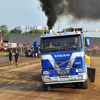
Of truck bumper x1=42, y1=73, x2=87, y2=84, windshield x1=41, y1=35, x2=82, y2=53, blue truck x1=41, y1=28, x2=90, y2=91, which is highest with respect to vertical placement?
windshield x1=41, y1=35, x2=82, y2=53

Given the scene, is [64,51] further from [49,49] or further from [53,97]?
→ [53,97]

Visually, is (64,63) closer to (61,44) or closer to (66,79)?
(66,79)

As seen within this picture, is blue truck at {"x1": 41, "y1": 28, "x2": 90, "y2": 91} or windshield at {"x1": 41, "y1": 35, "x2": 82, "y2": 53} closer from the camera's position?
blue truck at {"x1": 41, "y1": 28, "x2": 90, "y2": 91}

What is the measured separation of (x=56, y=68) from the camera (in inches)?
318

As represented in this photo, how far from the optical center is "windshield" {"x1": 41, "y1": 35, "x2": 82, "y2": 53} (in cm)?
821

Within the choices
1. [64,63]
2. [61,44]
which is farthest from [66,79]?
[61,44]

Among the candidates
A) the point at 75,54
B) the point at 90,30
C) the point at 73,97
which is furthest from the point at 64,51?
the point at 90,30

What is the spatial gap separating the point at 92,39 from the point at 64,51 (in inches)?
2899

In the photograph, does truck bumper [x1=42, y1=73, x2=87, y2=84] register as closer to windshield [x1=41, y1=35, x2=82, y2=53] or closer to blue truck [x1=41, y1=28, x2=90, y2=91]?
blue truck [x1=41, y1=28, x2=90, y2=91]

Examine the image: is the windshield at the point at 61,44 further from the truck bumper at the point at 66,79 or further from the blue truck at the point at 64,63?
the truck bumper at the point at 66,79

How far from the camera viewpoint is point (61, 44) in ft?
27.1

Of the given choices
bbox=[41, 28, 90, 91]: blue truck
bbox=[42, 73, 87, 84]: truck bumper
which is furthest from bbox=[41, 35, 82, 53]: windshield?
bbox=[42, 73, 87, 84]: truck bumper

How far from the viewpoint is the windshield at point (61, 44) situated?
8211 millimetres

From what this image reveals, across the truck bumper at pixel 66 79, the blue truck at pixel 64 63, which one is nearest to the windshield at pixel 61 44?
the blue truck at pixel 64 63
